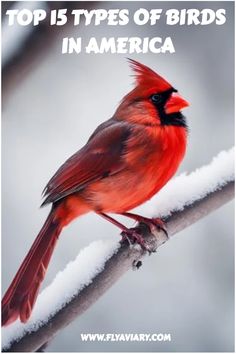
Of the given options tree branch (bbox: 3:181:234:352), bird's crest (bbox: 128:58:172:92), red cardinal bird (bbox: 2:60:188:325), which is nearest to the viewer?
tree branch (bbox: 3:181:234:352)

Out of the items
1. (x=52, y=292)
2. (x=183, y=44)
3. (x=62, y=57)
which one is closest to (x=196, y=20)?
(x=183, y=44)

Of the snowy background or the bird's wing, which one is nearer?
the bird's wing

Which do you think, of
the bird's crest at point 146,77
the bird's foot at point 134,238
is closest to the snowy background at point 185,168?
the bird's crest at point 146,77

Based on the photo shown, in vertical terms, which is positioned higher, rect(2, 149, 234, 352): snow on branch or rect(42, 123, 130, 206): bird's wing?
rect(42, 123, 130, 206): bird's wing

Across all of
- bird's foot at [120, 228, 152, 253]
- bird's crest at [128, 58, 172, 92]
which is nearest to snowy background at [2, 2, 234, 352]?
bird's crest at [128, 58, 172, 92]

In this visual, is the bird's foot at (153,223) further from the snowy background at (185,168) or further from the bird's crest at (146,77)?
the bird's crest at (146,77)

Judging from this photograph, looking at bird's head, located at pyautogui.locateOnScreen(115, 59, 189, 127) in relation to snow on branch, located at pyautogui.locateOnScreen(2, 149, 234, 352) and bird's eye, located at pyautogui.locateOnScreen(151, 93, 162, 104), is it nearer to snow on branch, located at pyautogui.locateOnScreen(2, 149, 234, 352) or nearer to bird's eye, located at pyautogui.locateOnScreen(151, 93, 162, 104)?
bird's eye, located at pyautogui.locateOnScreen(151, 93, 162, 104)
